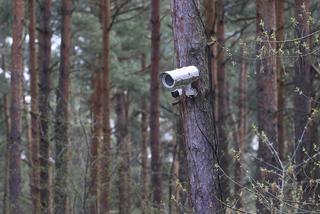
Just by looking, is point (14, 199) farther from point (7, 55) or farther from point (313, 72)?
point (7, 55)

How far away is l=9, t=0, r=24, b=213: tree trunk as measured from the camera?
1529cm

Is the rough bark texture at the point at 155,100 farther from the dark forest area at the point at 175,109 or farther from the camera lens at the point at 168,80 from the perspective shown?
the camera lens at the point at 168,80

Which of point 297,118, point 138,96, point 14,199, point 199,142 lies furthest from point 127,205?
point 138,96

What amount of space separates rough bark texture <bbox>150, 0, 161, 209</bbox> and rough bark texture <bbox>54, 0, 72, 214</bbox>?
2183mm

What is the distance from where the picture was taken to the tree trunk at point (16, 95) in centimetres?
1529

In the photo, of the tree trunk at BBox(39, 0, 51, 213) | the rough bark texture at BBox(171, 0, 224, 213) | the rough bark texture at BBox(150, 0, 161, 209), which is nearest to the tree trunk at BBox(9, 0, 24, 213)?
the tree trunk at BBox(39, 0, 51, 213)

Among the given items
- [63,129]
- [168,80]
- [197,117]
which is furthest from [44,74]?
[168,80]

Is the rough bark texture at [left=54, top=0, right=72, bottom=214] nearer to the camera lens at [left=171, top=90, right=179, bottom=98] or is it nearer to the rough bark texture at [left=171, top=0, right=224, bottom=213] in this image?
the rough bark texture at [left=171, top=0, right=224, bottom=213]

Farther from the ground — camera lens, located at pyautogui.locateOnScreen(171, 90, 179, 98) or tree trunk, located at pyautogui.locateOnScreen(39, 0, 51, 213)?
tree trunk, located at pyautogui.locateOnScreen(39, 0, 51, 213)

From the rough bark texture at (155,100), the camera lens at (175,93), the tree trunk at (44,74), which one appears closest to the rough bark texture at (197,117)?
the camera lens at (175,93)

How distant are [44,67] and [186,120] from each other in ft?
35.7

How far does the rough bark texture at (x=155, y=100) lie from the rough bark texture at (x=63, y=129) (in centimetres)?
218

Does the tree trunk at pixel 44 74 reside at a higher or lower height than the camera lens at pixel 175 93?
higher

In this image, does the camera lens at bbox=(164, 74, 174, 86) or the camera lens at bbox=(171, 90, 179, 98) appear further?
the camera lens at bbox=(171, 90, 179, 98)
